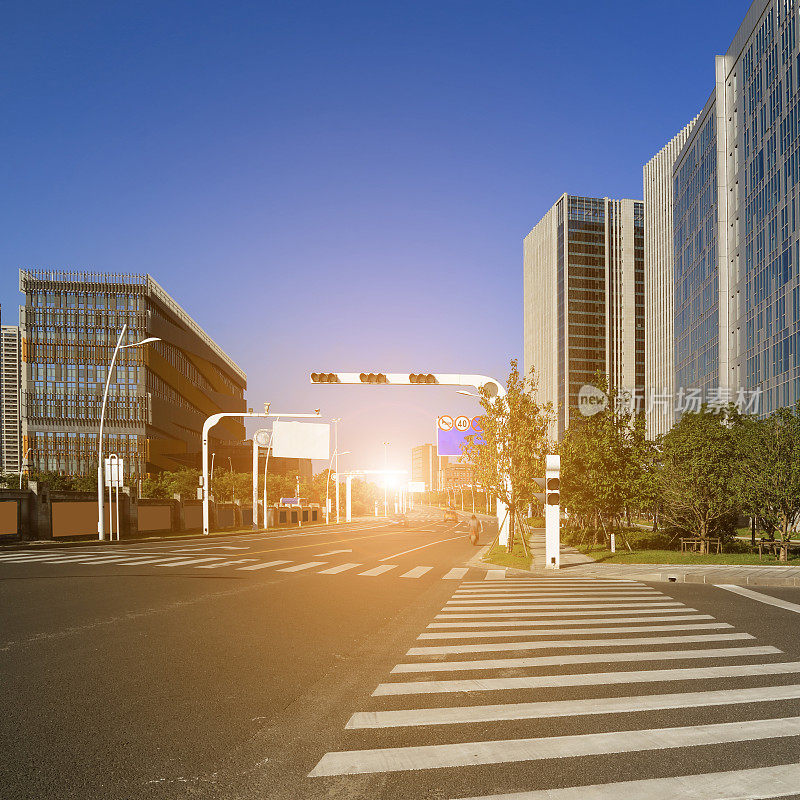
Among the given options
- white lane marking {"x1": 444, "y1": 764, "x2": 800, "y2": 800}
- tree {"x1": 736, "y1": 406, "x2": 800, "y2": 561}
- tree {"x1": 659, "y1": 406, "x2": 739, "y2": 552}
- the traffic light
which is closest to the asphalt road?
white lane marking {"x1": 444, "y1": 764, "x2": 800, "y2": 800}

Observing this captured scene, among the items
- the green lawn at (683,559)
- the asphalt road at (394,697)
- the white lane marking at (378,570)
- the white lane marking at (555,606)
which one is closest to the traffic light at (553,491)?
the green lawn at (683,559)

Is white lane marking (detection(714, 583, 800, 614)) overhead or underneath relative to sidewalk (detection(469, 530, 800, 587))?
overhead

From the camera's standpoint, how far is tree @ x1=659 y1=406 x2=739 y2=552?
24953 millimetres

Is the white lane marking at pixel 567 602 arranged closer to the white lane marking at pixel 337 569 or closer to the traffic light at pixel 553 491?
the traffic light at pixel 553 491

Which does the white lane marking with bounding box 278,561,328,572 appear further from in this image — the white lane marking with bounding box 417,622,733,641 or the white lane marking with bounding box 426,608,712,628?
the white lane marking with bounding box 417,622,733,641

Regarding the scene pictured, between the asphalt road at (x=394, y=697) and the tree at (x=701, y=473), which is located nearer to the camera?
the asphalt road at (x=394, y=697)

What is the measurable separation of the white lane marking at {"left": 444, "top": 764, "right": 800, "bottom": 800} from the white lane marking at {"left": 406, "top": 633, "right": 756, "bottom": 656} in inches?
164

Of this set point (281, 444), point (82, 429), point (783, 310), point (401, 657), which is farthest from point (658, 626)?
point (82, 429)

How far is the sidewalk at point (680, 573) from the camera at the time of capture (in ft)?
58.5

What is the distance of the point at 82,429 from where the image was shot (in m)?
105

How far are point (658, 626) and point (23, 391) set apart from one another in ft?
363

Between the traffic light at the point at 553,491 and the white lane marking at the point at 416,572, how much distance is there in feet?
13.5

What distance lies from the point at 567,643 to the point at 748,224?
66.0 metres

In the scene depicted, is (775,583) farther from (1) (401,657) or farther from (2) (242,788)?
(2) (242,788)
